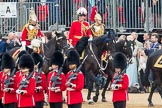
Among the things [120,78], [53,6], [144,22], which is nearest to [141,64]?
[144,22]

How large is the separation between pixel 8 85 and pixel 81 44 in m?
4.50

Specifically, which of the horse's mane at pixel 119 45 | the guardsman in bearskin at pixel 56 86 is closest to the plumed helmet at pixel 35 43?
the horse's mane at pixel 119 45

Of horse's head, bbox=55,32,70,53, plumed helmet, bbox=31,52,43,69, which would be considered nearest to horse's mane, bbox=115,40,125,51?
horse's head, bbox=55,32,70,53

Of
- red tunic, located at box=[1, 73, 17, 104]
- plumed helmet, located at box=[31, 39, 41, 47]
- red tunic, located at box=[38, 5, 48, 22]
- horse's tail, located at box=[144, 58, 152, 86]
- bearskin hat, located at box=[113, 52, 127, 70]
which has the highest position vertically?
red tunic, located at box=[38, 5, 48, 22]

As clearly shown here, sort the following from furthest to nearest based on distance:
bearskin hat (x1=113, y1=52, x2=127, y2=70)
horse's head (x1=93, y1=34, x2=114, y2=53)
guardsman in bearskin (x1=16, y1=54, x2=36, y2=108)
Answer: horse's head (x1=93, y1=34, x2=114, y2=53) < bearskin hat (x1=113, y1=52, x2=127, y2=70) < guardsman in bearskin (x1=16, y1=54, x2=36, y2=108)

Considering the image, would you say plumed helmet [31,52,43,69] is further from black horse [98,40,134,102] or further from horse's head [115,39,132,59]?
horse's head [115,39,132,59]

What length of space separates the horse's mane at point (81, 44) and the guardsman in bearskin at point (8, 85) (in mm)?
3870

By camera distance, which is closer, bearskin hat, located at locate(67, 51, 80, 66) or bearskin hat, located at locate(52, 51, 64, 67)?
bearskin hat, located at locate(67, 51, 80, 66)

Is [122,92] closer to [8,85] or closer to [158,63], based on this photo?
[8,85]

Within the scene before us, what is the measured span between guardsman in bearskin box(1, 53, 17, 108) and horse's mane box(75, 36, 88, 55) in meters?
3.87

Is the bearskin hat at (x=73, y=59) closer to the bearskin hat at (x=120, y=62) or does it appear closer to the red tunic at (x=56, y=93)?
the red tunic at (x=56, y=93)

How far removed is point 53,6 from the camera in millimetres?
Result: 23891

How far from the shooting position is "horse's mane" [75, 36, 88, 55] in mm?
19000

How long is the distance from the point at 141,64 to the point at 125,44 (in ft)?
9.34
